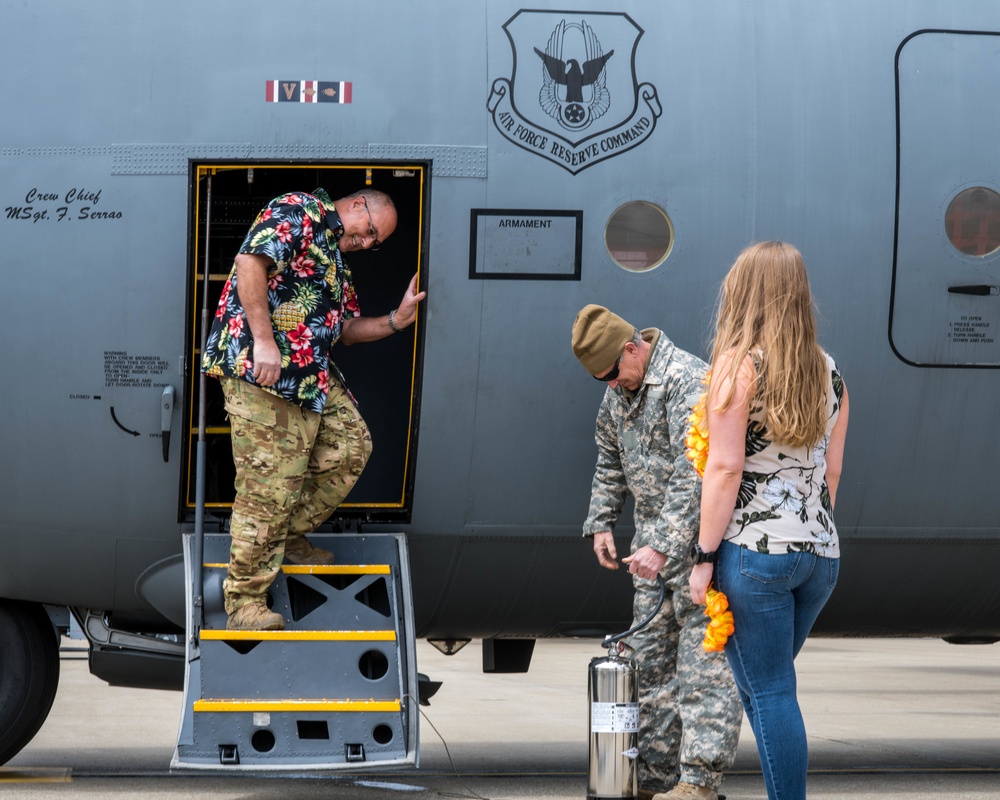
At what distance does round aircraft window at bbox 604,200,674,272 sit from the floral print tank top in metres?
1.53

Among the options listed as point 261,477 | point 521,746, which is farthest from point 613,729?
point 521,746

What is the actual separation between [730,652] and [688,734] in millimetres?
1058

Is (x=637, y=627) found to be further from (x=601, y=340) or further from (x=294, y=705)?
(x=294, y=705)

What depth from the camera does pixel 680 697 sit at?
16.7 feet

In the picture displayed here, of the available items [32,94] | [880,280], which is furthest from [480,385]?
[32,94]

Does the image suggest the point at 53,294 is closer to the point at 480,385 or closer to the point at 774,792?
the point at 480,385

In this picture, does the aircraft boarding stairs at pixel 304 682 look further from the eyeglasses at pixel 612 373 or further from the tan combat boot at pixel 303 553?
the eyeglasses at pixel 612 373

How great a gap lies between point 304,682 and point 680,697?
1.38 meters

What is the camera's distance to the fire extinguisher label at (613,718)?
4.89 meters

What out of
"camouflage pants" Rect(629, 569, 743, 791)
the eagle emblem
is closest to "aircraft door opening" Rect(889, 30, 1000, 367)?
the eagle emblem

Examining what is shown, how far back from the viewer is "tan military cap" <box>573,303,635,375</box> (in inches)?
199

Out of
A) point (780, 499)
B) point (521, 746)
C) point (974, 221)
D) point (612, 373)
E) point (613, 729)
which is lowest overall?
point (521, 746)

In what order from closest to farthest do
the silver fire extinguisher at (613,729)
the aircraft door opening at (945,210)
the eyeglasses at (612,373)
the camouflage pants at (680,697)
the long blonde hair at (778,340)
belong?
the long blonde hair at (778,340), the silver fire extinguisher at (613,729), the camouflage pants at (680,697), the eyeglasses at (612,373), the aircraft door opening at (945,210)

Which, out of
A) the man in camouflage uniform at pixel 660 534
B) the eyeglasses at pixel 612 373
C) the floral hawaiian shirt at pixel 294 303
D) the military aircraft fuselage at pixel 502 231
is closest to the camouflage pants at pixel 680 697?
the man in camouflage uniform at pixel 660 534
